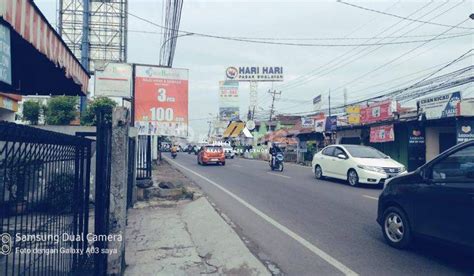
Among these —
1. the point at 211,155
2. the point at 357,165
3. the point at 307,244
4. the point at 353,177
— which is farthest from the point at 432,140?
the point at 307,244

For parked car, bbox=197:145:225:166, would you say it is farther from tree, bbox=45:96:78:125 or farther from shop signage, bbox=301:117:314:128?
shop signage, bbox=301:117:314:128

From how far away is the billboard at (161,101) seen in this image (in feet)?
44.9

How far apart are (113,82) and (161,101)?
1.83m

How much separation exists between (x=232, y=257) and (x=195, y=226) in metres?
2.09

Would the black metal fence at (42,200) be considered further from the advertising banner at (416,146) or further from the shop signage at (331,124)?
the shop signage at (331,124)

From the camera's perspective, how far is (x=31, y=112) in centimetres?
2392

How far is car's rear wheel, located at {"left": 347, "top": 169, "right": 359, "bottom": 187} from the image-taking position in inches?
521

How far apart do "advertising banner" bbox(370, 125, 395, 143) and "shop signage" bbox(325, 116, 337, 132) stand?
4576mm

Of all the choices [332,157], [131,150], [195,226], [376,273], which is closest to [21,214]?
[376,273]

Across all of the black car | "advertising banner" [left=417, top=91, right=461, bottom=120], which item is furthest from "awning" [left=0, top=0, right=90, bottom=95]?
"advertising banner" [left=417, top=91, right=461, bottom=120]

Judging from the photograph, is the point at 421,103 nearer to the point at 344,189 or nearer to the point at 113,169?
the point at 344,189

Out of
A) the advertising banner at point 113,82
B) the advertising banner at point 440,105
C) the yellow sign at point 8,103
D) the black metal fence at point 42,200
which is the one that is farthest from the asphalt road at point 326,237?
the advertising banner at point 440,105

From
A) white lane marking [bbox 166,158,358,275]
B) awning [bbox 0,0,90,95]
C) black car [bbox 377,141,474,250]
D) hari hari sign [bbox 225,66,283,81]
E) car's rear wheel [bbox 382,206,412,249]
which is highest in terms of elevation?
hari hari sign [bbox 225,66,283,81]

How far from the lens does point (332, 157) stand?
1509 cm
